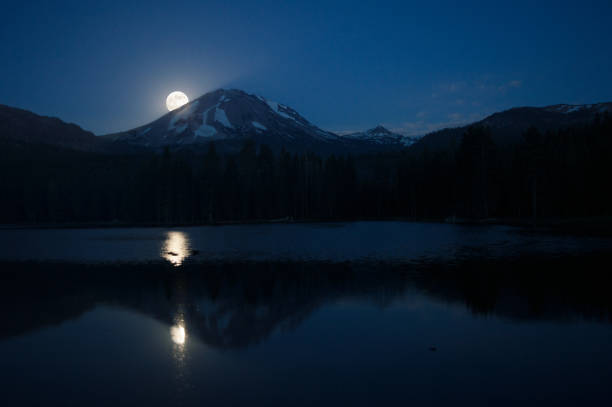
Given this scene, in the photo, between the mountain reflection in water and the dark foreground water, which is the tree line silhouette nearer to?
the mountain reflection in water

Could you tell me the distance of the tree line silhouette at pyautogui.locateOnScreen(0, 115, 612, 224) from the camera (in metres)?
71.6

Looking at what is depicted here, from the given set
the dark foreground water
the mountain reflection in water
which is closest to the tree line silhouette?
the mountain reflection in water

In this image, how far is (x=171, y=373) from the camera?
940cm

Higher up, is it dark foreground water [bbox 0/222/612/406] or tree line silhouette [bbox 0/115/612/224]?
tree line silhouette [bbox 0/115/612/224]

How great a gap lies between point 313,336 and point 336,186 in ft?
352

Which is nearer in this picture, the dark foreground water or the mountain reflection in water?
the dark foreground water

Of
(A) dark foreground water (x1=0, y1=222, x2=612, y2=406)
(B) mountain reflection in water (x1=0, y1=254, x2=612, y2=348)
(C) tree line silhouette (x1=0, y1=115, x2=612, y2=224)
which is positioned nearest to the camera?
(A) dark foreground water (x1=0, y1=222, x2=612, y2=406)

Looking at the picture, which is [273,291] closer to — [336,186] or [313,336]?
[313,336]

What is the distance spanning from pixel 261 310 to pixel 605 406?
1061cm

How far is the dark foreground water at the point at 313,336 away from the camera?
27.3 ft

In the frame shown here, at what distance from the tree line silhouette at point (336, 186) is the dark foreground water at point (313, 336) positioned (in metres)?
56.5

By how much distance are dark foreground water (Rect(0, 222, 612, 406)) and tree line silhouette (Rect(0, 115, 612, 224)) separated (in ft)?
185

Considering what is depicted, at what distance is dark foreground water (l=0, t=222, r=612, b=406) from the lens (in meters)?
8.32

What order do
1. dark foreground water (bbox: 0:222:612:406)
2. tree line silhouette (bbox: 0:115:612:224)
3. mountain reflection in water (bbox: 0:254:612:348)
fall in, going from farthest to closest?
tree line silhouette (bbox: 0:115:612:224), mountain reflection in water (bbox: 0:254:612:348), dark foreground water (bbox: 0:222:612:406)
